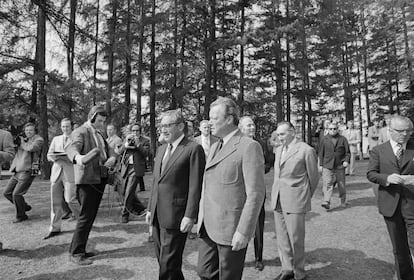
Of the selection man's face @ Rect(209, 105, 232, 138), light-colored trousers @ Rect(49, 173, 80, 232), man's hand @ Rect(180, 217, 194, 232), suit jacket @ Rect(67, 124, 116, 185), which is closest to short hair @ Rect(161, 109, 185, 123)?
man's face @ Rect(209, 105, 232, 138)

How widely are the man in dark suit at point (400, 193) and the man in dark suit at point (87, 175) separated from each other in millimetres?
3575

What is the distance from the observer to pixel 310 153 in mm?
3953

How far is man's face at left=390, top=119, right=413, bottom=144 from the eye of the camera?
3459 mm

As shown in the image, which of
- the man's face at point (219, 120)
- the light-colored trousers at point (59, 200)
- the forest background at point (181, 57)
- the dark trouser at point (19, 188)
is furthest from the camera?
the forest background at point (181, 57)

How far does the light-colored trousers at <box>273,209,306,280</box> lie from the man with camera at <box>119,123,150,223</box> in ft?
11.0

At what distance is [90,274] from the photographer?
3.88 m

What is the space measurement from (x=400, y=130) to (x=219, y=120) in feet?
7.62

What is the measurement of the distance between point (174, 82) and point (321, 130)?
10.8 m

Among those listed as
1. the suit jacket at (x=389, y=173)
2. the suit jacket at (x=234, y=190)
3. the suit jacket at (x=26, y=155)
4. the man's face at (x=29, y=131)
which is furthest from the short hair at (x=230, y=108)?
the man's face at (x=29, y=131)

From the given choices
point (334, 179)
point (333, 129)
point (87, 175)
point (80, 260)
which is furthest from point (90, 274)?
point (333, 129)

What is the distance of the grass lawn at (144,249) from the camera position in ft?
13.0

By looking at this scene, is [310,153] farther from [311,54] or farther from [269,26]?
[311,54]

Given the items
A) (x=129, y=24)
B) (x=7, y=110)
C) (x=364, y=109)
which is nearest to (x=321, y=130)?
(x=129, y=24)

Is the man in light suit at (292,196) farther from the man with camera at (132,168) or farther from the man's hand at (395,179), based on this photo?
the man with camera at (132,168)
